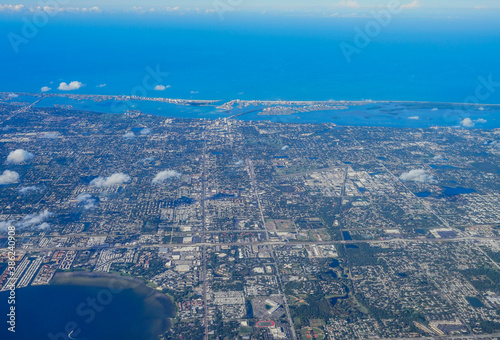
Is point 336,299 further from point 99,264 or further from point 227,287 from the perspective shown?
point 99,264

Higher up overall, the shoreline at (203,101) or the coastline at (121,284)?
the shoreline at (203,101)

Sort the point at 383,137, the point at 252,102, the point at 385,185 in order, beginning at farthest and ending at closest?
the point at 252,102
the point at 383,137
the point at 385,185

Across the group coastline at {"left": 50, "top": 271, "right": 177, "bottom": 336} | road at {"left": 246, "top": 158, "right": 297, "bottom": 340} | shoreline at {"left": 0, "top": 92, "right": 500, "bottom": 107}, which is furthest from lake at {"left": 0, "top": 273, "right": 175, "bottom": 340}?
shoreline at {"left": 0, "top": 92, "right": 500, "bottom": 107}

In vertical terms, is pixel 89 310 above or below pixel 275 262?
below

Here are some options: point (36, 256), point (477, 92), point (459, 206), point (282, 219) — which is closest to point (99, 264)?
point (36, 256)

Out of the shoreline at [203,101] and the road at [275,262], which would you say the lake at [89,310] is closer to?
the road at [275,262]

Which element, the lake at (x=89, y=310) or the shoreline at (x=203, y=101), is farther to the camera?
the shoreline at (x=203, y=101)

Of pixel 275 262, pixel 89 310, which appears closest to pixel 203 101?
pixel 275 262

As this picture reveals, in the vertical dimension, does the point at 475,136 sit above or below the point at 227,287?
above

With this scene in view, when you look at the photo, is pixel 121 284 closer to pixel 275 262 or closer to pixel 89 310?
pixel 89 310

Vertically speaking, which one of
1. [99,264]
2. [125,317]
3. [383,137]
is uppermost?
[383,137]

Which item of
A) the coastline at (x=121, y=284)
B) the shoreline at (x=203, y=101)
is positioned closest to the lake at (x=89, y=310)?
the coastline at (x=121, y=284)
